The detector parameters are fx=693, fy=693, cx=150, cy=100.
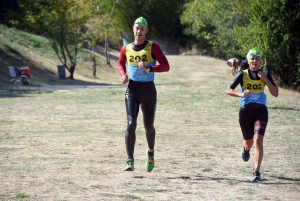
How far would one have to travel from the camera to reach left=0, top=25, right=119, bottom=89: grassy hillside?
3812cm

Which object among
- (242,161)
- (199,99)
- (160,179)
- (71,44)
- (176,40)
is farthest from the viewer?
(176,40)

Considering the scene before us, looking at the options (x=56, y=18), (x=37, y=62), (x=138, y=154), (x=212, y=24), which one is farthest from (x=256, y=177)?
(x=212, y=24)

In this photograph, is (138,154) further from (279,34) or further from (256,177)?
(279,34)

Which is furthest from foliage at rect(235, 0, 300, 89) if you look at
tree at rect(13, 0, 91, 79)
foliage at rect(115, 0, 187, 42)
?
foliage at rect(115, 0, 187, 42)

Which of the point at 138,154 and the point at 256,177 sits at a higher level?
the point at 256,177

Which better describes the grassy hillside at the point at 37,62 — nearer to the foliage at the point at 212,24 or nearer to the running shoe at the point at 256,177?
the foliage at the point at 212,24

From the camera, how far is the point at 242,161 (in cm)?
1141

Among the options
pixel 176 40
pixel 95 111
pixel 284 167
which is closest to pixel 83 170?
pixel 284 167

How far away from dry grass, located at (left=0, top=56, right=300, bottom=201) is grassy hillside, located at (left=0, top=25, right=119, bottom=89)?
12844mm

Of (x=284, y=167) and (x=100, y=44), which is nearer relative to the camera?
(x=284, y=167)

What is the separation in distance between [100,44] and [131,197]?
199 ft

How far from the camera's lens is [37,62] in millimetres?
43781

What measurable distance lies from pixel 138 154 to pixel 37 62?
32445 mm

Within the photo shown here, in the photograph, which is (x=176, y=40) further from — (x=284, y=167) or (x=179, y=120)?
(x=284, y=167)
